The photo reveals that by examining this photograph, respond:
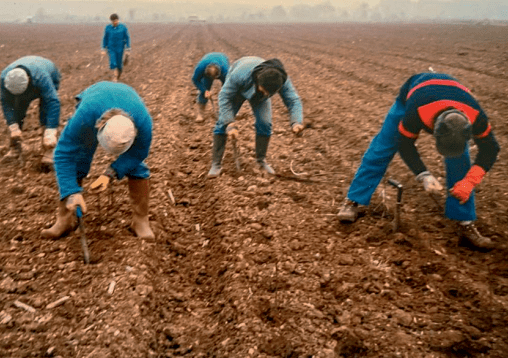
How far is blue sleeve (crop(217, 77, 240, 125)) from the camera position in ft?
15.8

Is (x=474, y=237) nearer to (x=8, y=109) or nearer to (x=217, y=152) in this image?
(x=217, y=152)

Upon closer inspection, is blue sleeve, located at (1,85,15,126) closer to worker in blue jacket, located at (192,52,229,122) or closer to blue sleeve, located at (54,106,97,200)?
blue sleeve, located at (54,106,97,200)

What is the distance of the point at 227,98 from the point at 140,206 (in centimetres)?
151

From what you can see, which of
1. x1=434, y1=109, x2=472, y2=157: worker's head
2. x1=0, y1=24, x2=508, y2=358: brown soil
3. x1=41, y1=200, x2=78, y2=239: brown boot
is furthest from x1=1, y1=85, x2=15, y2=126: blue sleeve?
x1=434, y1=109, x2=472, y2=157: worker's head

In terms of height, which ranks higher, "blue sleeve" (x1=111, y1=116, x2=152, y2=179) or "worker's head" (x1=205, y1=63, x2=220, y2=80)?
"worker's head" (x1=205, y1=63, x2=220, y2=80)

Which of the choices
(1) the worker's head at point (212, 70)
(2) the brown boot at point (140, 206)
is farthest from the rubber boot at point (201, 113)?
(2) the brown boot at point (140, 206)

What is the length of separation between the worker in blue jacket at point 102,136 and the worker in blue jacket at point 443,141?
190cm

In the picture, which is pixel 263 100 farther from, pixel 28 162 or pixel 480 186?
pixel 28 162

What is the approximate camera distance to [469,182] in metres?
3.56

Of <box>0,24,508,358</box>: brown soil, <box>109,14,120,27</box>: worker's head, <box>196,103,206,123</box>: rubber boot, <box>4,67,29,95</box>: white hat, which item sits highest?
<box>109,14,120,27</box>: worker's head

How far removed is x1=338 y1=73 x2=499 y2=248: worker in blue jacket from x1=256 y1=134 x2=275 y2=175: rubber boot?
1.43 m

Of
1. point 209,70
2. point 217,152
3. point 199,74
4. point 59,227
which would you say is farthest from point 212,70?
point 59,227

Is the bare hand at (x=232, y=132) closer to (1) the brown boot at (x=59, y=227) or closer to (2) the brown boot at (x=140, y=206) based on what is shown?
(2) the brown boot at (x=140, y=206)

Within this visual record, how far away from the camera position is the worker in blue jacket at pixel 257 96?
444 centimetres
